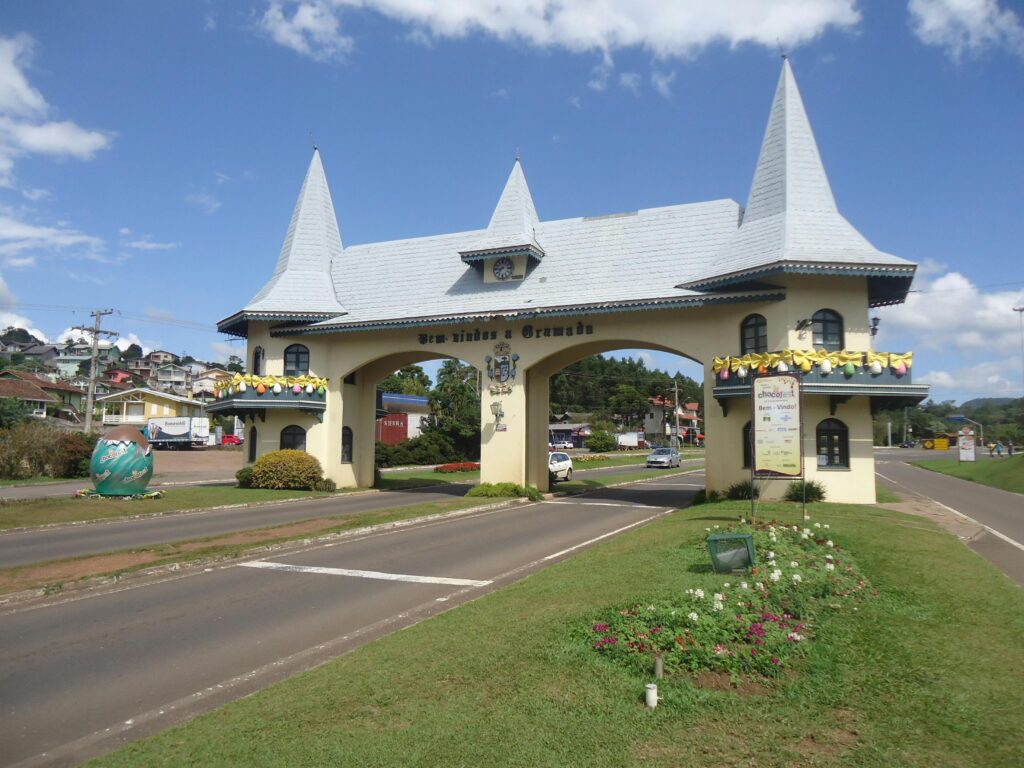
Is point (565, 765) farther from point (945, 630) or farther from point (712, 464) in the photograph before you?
point (712, 464)

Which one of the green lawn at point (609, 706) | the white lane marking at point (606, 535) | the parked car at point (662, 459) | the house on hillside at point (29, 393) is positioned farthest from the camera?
the house on hillside at point (29, 393)

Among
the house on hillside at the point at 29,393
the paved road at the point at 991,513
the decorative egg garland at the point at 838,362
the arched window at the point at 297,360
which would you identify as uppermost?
the house on hillside at the point at 29,393

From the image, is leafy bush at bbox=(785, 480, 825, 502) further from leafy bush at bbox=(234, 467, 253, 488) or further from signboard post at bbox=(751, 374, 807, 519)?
A: leafy bush at bbox=(234, 467, 253, 488)

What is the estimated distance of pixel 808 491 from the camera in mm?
20188

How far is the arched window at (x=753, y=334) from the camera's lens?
2169 cm

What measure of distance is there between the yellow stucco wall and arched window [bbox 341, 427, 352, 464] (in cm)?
19

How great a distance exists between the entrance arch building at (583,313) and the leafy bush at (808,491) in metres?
0.36

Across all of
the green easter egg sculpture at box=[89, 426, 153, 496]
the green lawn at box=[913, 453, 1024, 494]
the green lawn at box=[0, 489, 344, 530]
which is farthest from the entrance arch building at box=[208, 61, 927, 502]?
the green lawn at box=[913, 453, 1024, 494]

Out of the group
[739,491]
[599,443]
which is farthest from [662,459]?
[739,491]

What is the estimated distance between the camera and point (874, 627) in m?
6.76

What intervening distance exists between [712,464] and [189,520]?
1484cm

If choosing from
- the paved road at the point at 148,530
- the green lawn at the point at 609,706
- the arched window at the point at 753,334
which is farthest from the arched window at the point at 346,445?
the green lawn at the point at 609,706

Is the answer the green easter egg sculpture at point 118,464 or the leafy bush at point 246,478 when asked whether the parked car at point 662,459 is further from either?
the green easter egg sculpture at point 118,464

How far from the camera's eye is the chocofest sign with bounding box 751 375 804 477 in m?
14.5
